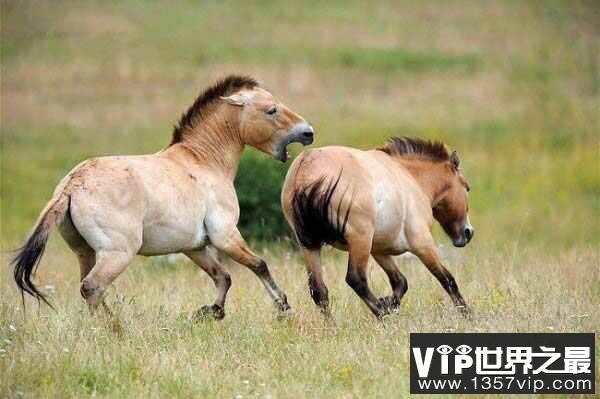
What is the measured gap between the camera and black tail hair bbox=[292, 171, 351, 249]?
29.7 ft

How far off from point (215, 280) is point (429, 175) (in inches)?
86.8

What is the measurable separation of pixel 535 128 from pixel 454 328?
63.7 feet

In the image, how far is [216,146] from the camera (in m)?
9.93

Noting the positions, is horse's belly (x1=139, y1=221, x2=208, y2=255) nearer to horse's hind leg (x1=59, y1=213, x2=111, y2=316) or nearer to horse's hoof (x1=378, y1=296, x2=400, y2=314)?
horse's hind leg (x1=59, y1=213, x2=111, y2=316)

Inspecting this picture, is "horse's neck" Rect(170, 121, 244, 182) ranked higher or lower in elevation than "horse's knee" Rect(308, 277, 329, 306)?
higher

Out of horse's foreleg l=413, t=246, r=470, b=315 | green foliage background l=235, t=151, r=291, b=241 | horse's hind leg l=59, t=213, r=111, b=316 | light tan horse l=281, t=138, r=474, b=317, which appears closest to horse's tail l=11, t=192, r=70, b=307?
horse's hind leg l=59, t=213, r=111, b=316

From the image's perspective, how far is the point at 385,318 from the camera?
30.0 ft

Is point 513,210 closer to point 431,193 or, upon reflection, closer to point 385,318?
point 431,193

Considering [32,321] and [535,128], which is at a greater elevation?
[535,128]

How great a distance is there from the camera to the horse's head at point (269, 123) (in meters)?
9.88

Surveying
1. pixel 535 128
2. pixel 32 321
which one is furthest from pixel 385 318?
pixel 535 128

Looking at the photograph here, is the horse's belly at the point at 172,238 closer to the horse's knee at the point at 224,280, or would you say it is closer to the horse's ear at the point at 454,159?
the horse's knee at the point at 224,280

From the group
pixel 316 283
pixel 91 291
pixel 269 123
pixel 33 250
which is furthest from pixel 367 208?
pixel 33 250

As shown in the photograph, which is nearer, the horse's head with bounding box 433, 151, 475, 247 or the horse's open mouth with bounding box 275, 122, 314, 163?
the horse's open mouth with bounding box 275, 122, 314, 163
